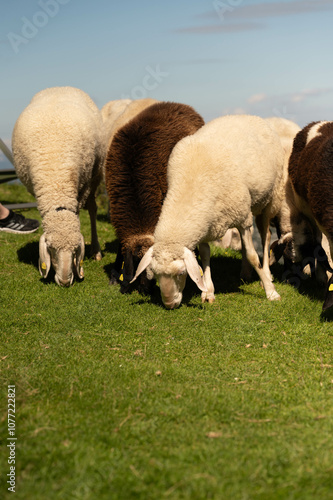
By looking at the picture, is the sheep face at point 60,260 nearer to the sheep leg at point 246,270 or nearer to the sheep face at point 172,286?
the sheep face at point 172,286

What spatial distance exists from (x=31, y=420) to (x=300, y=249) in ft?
15.0

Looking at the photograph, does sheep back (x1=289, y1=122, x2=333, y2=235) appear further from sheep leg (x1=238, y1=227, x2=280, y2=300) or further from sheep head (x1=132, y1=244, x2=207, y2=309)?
sheep head (x1=132, y1=244, x2=207, y2=309)

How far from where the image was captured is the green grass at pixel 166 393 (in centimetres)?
304

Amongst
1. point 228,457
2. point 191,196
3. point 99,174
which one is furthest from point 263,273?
point 228,457

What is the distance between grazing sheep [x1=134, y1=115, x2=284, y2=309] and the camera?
5.87 m

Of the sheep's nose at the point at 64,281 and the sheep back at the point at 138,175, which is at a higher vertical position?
the sheep back at the point at 138,175

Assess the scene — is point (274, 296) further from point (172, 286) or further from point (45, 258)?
point (45, 258)

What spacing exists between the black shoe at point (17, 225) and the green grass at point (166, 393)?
236 centimetres

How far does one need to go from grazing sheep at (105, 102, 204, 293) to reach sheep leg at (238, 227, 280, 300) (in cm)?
110

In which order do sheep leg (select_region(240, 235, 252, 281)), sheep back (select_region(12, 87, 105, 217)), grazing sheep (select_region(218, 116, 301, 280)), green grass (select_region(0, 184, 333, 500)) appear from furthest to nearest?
sheep leg (select_region(240, 235, 252, 281)) → grazing sheep (select_region(218, 116, 301, 280)) → sheep back (select_region(12, 87, 105, 217)) → green grass (select_region(0, 184, 333, 500))

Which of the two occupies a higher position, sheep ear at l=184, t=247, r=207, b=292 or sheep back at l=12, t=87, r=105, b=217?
sheep back at l=12, t=87, r=105, b=217

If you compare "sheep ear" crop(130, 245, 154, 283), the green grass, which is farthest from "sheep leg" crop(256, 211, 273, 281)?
"sheep ear" crop(130, 245, 154, 283)

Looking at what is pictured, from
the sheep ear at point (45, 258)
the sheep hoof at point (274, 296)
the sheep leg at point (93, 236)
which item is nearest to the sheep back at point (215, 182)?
the sheep hoof at point (274, 296)

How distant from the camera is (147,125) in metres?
7.00
